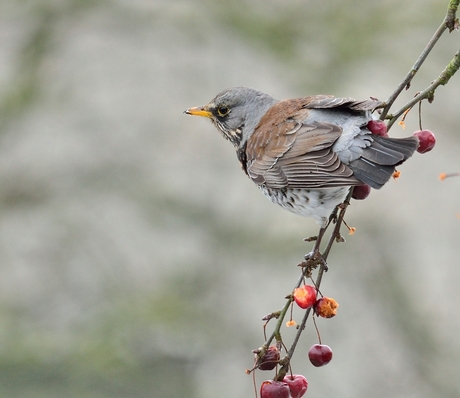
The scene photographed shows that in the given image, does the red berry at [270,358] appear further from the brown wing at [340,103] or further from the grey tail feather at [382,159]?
the brown wing at [340,103]

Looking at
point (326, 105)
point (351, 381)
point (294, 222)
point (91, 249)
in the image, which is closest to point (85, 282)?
point (91, 249)

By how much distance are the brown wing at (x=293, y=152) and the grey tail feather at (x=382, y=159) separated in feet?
0.16

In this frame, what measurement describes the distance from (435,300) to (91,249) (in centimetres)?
338

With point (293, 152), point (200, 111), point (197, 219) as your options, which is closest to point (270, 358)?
point (293, 152)

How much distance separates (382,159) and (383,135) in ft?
0.69

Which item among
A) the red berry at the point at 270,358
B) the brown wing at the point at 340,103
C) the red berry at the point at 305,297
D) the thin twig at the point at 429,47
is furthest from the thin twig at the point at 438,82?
the red berry at the point at 270,358

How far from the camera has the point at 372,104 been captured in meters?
2.54

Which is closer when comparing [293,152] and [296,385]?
[296,385]

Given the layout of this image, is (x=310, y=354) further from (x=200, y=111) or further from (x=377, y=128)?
(x=200, y=111)

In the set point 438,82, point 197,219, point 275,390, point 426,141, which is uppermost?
point 197,219

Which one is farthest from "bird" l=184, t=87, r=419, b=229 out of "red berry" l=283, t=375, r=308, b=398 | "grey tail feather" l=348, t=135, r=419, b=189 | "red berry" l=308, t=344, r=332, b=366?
"red berry" l=283, t=375, r=308, b=398

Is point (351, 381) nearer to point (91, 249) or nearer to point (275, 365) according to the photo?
point (91, 249)

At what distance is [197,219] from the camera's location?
6.11 metres

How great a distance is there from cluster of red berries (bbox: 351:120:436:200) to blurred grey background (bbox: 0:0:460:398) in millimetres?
3264
